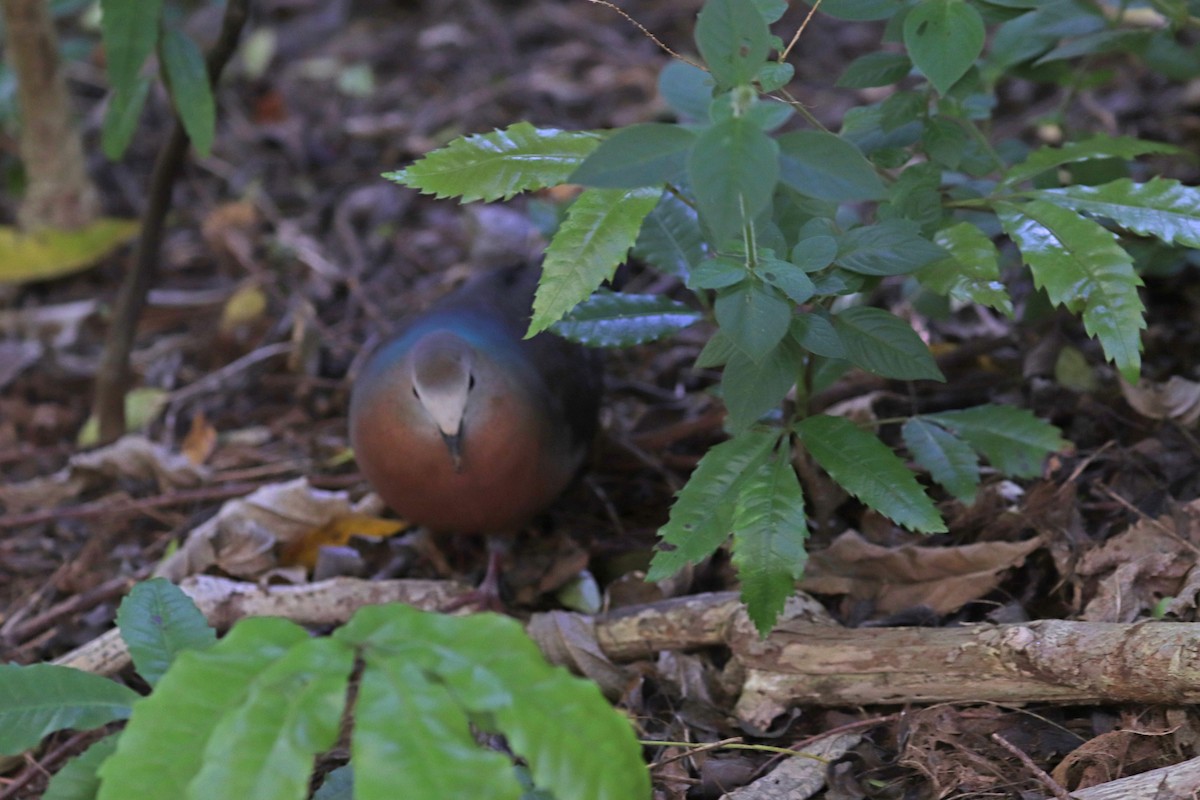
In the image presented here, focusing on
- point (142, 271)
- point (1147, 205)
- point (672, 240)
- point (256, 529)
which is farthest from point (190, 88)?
point (1147, 205)

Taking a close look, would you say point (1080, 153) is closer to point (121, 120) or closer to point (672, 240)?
point (672, 240)

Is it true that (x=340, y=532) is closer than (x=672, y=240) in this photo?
No

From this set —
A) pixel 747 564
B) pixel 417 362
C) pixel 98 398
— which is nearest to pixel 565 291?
pixel 747 564

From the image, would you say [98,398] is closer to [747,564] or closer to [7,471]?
[7,471]

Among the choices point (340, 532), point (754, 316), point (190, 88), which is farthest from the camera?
point (340, 532)

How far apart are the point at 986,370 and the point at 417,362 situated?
53.7 inches

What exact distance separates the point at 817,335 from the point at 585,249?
0.39 m

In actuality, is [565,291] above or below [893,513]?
above

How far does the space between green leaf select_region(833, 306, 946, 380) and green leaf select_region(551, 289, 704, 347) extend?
Result: 0.40 m

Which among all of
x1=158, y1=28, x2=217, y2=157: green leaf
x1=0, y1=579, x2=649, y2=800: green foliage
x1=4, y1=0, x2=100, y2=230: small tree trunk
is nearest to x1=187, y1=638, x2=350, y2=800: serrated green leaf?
x1=0, y1=579, x2=649, y2=800: green foliage

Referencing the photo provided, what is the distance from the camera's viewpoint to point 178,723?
129 cm

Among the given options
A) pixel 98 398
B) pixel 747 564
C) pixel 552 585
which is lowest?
pixel 552 585

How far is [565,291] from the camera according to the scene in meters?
1.78

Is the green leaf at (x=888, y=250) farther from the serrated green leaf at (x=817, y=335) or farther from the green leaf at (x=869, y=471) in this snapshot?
the green leaf at (x=869, y=471)
